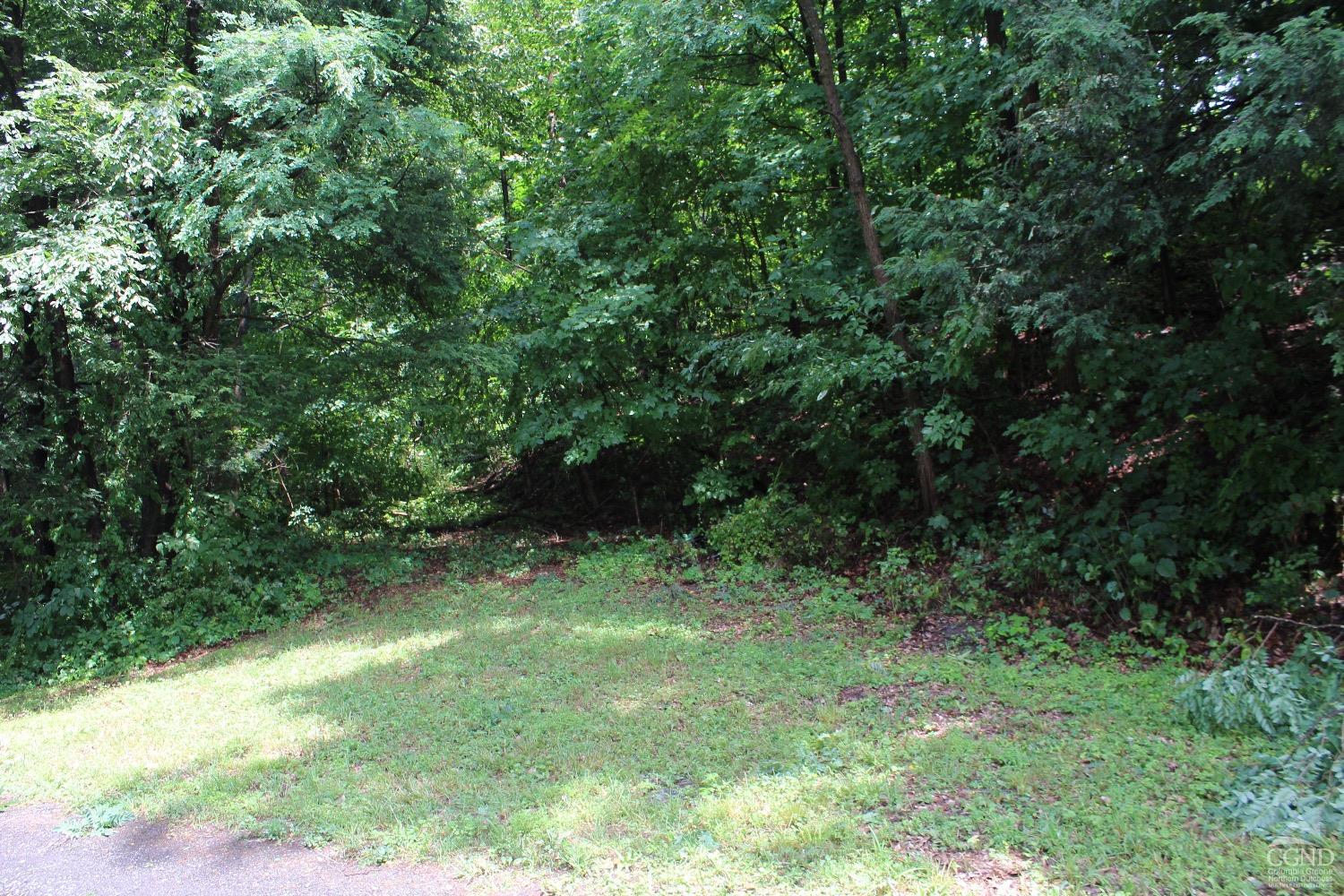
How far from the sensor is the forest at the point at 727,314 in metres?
6.00

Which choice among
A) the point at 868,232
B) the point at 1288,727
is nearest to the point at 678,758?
the point at 1288,727

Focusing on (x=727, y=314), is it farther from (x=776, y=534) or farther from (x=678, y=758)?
(x=678, y=758)

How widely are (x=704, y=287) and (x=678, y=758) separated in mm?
6962

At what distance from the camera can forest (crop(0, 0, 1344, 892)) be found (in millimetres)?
5996

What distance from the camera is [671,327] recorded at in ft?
35.1

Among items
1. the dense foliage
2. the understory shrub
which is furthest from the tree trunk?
the understory shrub

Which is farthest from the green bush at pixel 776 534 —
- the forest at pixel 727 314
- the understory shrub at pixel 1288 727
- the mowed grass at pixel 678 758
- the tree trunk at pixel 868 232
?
the understory shrub at pixel 1288 727

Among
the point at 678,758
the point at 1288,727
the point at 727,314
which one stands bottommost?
the point at 1288,727

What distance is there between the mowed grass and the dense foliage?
2.05 meters

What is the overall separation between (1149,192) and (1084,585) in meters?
3.20

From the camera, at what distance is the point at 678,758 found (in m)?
4.64

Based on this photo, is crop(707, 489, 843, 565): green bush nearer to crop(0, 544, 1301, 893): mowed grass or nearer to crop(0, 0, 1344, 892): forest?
crop(0, 0, 1344, 892): forest

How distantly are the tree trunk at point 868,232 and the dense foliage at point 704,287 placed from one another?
0.05m

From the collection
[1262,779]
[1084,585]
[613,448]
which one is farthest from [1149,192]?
[613,448]
